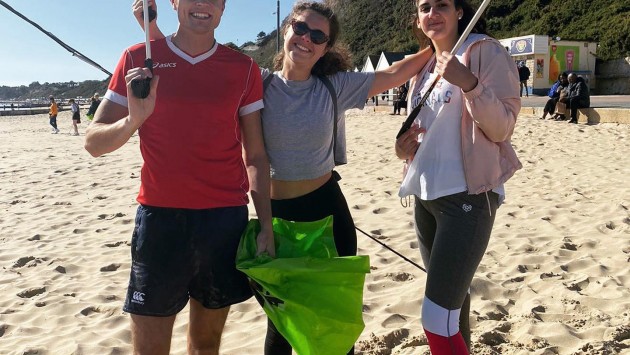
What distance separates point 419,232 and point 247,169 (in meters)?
0.84

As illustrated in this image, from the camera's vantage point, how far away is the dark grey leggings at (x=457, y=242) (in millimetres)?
2018

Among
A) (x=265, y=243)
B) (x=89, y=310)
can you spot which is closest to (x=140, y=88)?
(x=265, y=243)

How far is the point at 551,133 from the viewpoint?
11766 millimetres

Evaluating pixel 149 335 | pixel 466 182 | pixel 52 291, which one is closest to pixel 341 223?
pixel 466 182

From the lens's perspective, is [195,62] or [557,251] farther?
[557,251]

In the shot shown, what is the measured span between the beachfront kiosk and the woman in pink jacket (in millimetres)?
31779

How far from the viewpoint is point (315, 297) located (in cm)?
199

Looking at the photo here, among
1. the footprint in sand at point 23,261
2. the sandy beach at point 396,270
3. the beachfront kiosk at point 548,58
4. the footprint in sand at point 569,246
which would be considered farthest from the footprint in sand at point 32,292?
the beachfront kiosk at point 548,58

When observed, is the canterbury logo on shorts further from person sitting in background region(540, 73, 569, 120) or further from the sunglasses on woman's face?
person sitting in background region(540, 73, 569, 120)

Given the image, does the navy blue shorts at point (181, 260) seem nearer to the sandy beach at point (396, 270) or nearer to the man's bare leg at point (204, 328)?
the man's bare leg at point (204, 328)

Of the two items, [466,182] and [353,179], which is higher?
[466,182]

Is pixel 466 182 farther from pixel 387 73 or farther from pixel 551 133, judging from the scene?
pixel 551 133

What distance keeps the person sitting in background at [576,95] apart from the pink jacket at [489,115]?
12704 millimetres

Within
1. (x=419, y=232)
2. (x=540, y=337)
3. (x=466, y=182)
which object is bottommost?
(x=540, y=337)
